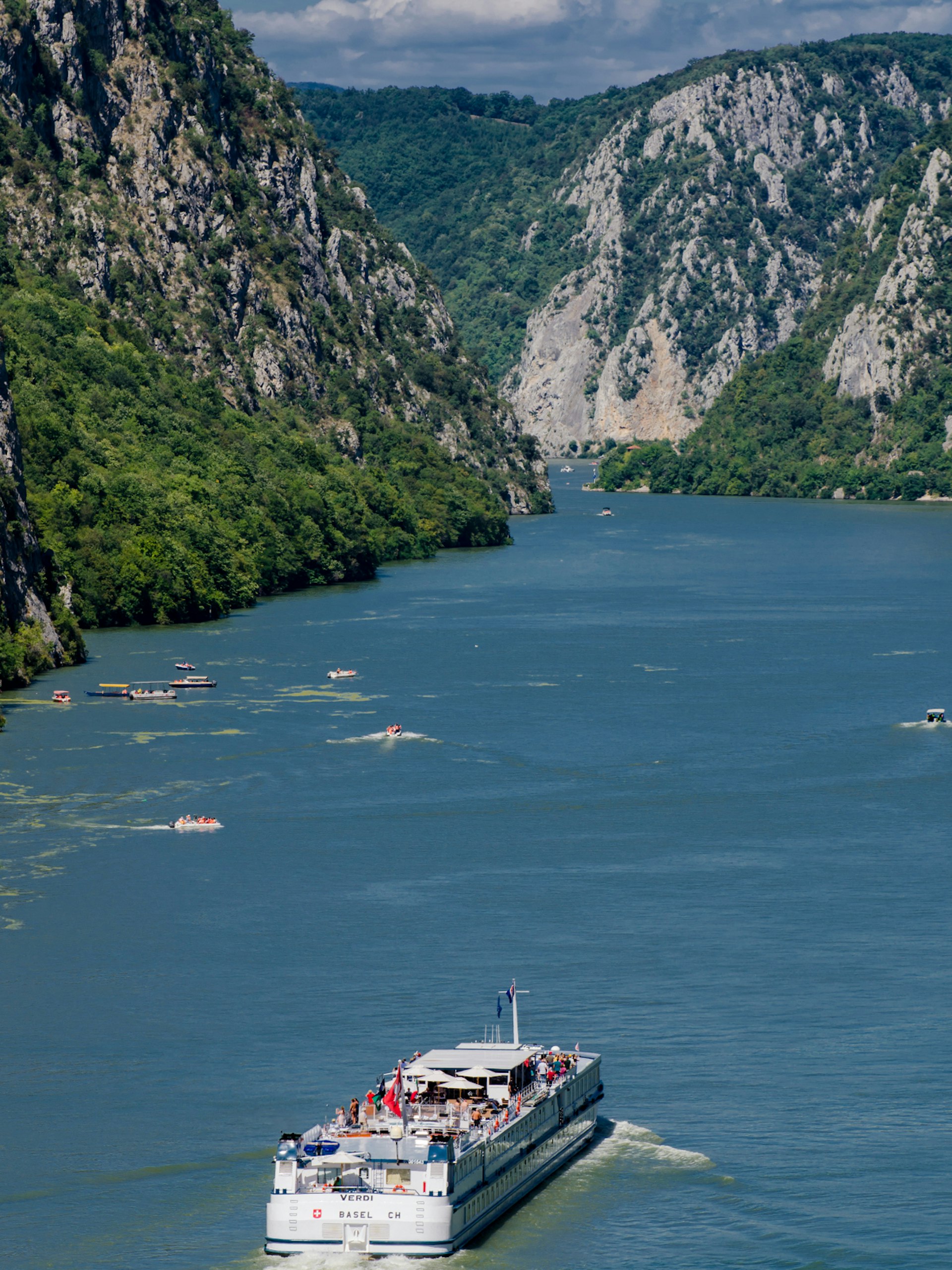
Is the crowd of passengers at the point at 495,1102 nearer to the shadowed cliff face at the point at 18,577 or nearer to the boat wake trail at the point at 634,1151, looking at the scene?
the boat wake trail at the point at 634,1151

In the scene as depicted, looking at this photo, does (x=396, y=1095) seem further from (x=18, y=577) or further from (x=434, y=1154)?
(x=18, y=577)

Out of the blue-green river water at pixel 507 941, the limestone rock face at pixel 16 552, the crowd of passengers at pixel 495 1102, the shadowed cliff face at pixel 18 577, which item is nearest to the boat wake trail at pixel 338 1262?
the blue-green river water at pixel 507 941

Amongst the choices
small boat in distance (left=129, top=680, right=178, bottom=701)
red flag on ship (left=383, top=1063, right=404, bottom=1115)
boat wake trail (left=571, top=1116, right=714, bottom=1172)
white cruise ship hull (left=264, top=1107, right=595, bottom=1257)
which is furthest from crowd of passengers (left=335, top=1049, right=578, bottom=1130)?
small boat in distance (left=129, top=680, right=178, bottom=701)

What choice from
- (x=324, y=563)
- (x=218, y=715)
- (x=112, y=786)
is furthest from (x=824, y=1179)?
(x=324, y=563)

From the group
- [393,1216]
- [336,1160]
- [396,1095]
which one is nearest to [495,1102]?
[396,1095]

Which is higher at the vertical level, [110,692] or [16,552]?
[16,552]

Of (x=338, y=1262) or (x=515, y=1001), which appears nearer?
(x=338, y=1262)

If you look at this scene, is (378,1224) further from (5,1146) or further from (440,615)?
(440,615)
